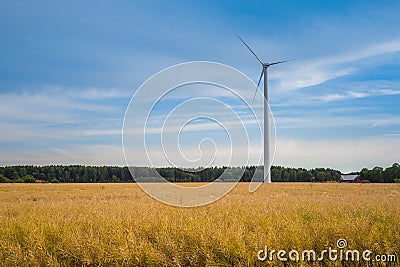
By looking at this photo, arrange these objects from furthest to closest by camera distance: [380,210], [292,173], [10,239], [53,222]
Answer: [292,173], [380,210], [53,222], [10,239]

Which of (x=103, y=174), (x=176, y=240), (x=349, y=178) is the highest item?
(x=349, y=178)

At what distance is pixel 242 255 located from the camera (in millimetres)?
8938

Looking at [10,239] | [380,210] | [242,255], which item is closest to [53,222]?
[10,239]

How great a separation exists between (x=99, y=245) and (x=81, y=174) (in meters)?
90.0

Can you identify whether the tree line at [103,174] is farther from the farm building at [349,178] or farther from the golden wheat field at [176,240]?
the golden wheat field at [176,240]

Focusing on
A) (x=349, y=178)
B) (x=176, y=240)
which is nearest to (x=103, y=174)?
Answer: (x=349, y=178)

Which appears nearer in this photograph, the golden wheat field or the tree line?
the golden wheat field

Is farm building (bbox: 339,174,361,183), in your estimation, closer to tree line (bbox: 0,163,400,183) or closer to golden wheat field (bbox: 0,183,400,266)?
tree line (bbox: 0,163,400,183)

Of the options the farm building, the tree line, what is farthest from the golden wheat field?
the farm building

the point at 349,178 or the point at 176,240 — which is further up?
the point at 349,178

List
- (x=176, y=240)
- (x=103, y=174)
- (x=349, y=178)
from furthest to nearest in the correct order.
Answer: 1. (x=103, y=174)
2. (x=349, y=178)
3. (x=176, y=240)

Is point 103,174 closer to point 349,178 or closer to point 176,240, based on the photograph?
point 349,178

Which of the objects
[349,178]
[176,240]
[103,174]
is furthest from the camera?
[103,174]

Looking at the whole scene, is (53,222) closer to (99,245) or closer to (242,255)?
(99,245)
